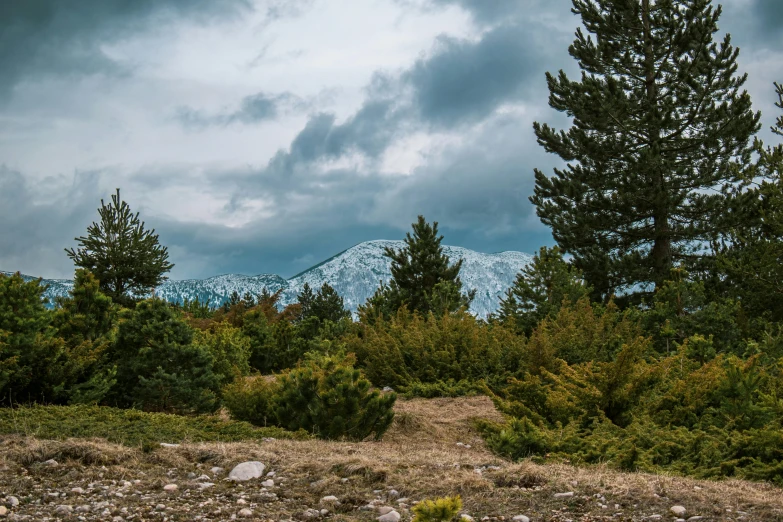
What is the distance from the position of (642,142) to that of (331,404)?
59.8ft

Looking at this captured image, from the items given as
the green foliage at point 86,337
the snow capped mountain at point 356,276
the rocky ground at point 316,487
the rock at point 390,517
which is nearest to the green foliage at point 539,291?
the green foliage at point 86,337

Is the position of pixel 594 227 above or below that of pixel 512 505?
Answer: above

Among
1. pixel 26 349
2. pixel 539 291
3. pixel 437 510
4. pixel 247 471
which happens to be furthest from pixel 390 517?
pixel 539 291

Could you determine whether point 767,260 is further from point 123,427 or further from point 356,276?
point 356,276

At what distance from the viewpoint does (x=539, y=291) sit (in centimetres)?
1522

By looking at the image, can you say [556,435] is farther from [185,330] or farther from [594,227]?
[594,227]

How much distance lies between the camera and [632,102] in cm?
2102

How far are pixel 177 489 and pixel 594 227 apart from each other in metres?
19.4

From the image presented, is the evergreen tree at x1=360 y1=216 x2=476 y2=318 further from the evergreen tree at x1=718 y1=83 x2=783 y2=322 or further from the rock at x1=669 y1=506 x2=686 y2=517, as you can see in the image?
the rock at x1=669 y1=506 x2=686 y2=517

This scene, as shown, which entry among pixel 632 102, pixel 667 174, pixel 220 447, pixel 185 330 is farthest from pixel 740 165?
pixel 220 447

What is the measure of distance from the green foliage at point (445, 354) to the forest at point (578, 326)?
0.04 meters

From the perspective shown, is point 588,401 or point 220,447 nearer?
point 220,447

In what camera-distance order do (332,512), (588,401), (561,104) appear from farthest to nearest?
(561,104) < (588,401) < (332,512)

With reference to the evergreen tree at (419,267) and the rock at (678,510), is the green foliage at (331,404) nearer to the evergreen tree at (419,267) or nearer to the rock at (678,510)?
the rock at (678,510)
